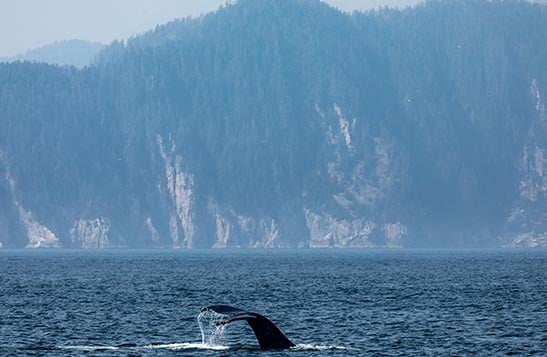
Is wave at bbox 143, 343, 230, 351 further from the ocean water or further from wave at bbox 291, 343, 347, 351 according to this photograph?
wave at bbox 291, 343, 347, 351

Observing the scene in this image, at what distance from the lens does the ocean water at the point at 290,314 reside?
5994 cm

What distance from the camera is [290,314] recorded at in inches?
3140

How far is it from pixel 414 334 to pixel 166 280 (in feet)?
228

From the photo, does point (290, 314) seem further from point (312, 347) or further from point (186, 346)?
point (312, 347)

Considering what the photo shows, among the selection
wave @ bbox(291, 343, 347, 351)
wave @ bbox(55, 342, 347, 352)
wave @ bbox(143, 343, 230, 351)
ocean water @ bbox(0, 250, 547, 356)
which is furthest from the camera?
ocean water @ bbox(0, 250, 547, 356)

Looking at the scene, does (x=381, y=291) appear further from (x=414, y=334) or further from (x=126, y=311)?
(x=414, y=334)

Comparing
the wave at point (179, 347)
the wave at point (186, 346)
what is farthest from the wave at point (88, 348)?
the wave at point (186, 346)

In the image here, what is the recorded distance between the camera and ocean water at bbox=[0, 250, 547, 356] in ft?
197

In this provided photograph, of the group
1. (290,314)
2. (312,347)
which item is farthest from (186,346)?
(290,314)

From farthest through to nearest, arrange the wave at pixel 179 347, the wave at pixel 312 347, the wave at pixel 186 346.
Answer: the wave at pixel 186 346 → the wave at pixel 179 347 → the wave at pixel 312 347

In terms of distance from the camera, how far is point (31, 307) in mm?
87188

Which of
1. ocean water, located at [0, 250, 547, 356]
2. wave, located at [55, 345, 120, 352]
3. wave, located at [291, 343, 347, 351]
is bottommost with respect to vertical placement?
wave, located at [291, 343, 347, 351]

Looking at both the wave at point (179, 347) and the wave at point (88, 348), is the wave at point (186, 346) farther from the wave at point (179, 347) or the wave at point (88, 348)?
the wave at point (88, 348)

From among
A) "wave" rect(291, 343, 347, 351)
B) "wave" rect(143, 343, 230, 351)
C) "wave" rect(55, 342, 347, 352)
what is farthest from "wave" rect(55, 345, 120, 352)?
"wave" rect(291, 343, 347, 351)
